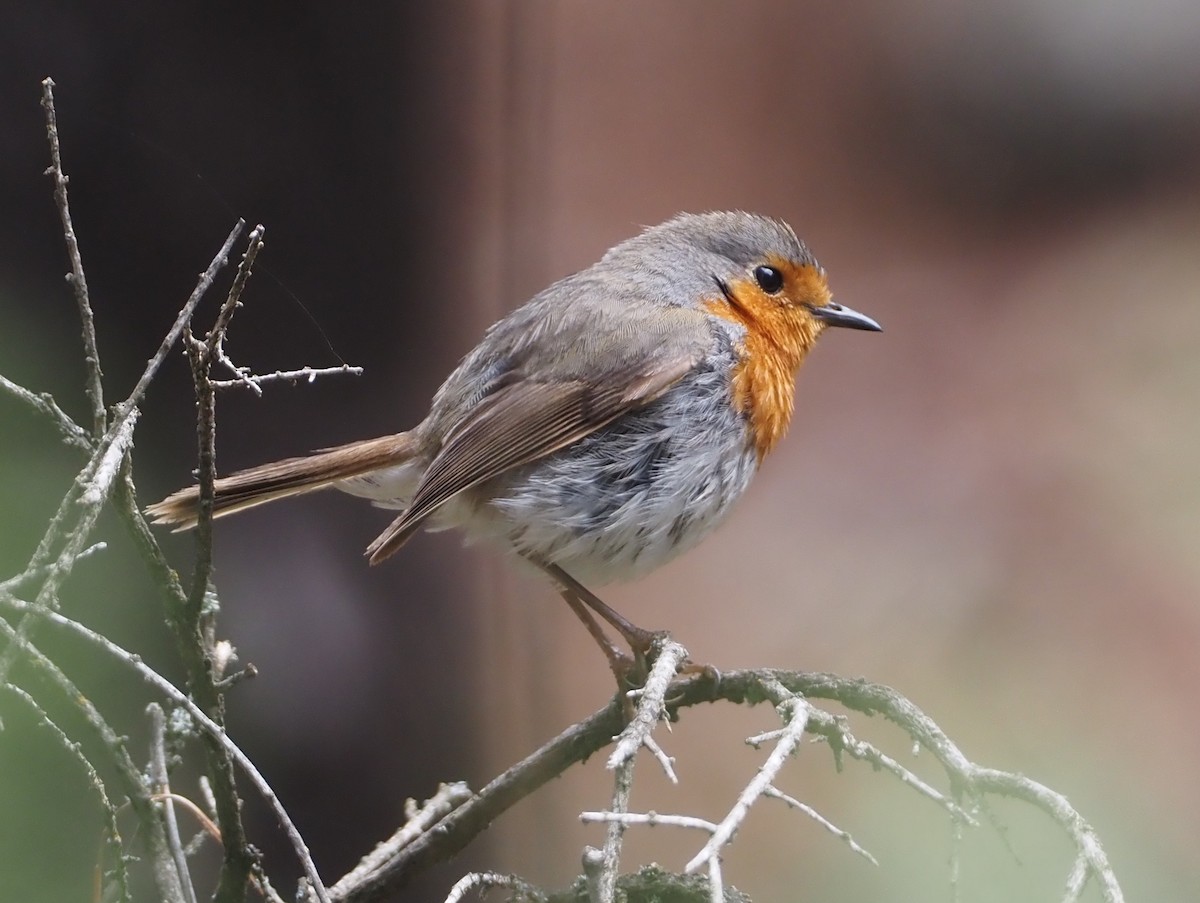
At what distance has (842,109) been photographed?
3350 mm

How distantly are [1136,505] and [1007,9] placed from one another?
4.94ft

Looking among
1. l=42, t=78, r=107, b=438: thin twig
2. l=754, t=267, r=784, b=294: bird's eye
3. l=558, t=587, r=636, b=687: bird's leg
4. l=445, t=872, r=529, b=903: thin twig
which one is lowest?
l=445, t=872, r=529, b=903: thin twig

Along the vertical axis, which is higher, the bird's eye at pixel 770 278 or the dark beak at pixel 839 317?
the bird's eye at pixel 770 278

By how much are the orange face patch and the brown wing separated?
14 cm

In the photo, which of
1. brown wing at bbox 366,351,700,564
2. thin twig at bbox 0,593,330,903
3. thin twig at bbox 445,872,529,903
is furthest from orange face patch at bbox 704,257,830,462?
thin twig at bbox 0,593,330,903

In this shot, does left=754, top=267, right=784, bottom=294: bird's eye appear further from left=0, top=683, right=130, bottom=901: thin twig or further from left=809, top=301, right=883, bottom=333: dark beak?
left=0, top=683, right=130, bottom=901: thin twig

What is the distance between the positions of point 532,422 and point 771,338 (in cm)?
56

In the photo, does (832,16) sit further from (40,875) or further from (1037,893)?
(40,875)

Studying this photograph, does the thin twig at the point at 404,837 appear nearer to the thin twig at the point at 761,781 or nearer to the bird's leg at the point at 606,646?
the bird's leg at the point at 606,646

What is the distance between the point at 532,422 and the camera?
2066mm

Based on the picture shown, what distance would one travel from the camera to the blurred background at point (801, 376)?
6.72ft

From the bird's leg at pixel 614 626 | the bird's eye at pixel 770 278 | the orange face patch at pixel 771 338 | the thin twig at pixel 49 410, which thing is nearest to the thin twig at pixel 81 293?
the thin twig at pixel 49 410

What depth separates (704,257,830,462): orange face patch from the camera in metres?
2.14

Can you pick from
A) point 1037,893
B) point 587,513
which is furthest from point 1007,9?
point 1037,893
